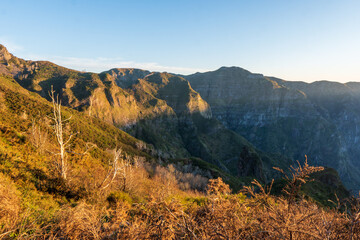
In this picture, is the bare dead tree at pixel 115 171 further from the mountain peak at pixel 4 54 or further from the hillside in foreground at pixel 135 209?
the mountain peak at pixel 4 54

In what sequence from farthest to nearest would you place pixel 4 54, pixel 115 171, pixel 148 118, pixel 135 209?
pixel 148 118 → pixel 4 54 → pixel 115 171 → pixel 135 209

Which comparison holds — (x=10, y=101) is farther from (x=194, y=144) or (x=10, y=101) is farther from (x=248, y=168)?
(x=194, y=144)

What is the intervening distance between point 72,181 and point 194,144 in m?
153

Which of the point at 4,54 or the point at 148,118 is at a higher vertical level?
the point at 4,54

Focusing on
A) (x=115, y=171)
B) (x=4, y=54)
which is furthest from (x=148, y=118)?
(x=115, y=171)

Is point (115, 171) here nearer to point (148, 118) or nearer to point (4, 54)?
point (148, 118)

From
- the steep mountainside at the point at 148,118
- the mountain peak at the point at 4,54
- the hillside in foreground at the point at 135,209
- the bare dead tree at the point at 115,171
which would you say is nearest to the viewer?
the hillside in foreground at the point at 135,209

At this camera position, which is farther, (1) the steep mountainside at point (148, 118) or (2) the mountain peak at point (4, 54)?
(2) the mountain peak at point (4, 54)

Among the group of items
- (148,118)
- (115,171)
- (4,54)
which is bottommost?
(148,118)

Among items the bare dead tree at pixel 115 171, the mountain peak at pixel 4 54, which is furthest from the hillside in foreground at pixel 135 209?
the mountain peak at pixel 4 54

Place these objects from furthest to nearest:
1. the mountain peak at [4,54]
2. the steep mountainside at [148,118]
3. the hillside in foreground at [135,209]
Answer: the mountain peak at [4,54] → the steep mountainside at [148,118] → the hillside in foreground at [135,209]

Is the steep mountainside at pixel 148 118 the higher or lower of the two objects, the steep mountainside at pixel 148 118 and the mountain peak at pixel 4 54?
the lower

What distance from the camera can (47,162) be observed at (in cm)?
1317

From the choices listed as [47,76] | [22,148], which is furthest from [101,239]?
[47,76]
